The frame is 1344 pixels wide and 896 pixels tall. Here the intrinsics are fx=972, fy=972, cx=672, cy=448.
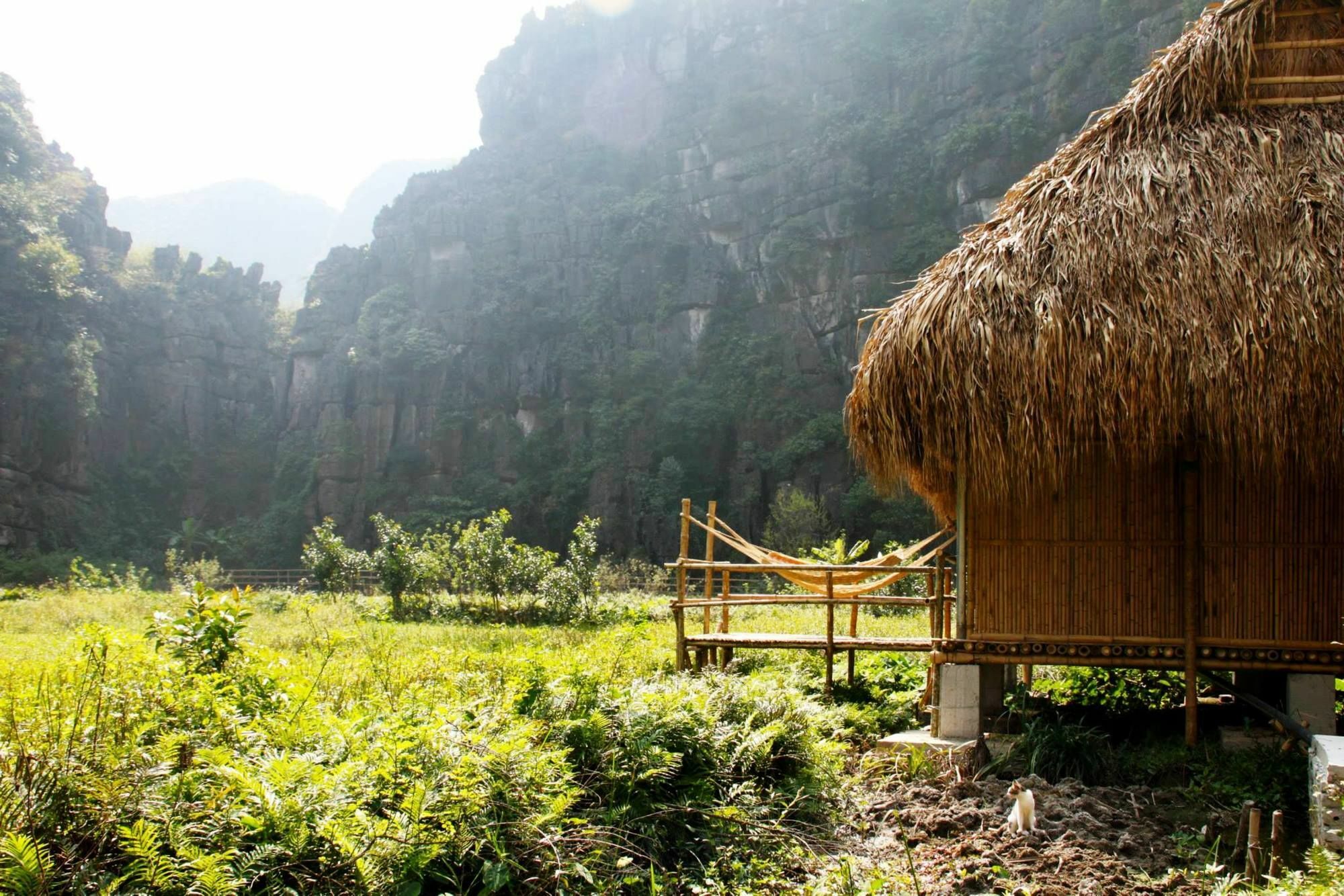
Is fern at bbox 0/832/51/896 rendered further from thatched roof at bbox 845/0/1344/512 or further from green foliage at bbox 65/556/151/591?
green foliage at bbox 65/556/151/591

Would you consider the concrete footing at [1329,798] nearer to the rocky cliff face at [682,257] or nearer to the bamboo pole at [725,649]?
the bamboo pole at [725,649]

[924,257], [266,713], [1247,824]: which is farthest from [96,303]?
[1247,824]

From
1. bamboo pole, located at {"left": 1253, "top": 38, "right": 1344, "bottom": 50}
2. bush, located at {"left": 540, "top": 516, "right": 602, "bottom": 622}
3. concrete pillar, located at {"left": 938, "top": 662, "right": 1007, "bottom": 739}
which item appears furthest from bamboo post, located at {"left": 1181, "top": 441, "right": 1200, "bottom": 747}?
bush, located at {"left": 540, "top": 516, "right": 602, "bottom": 622}

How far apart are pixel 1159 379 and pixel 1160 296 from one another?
0.42m

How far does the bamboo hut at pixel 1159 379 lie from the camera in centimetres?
457

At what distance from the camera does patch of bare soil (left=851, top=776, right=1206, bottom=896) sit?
3373mm

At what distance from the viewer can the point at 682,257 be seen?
3784cm

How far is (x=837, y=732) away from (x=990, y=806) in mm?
895

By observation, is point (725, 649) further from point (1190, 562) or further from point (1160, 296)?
point (1160, 296)

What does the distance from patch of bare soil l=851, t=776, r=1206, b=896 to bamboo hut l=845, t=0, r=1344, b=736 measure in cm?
90

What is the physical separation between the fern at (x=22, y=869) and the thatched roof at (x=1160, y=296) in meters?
3.88

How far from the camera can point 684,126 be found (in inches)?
1601

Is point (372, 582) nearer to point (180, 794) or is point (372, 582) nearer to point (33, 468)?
point (33, 468)

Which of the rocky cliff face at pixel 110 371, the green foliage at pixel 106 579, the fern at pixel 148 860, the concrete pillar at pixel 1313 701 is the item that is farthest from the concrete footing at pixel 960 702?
the rocky cliff face at pixel 110 371
